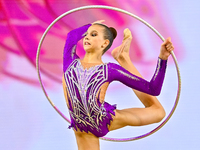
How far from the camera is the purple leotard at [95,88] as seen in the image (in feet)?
6.61

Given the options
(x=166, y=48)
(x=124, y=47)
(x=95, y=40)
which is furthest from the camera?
(x=124, y=47)

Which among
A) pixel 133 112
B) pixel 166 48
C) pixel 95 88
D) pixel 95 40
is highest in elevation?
pixel 95 40

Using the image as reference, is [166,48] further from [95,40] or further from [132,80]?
[95,40]

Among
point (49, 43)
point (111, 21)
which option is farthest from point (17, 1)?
point (111, 21)

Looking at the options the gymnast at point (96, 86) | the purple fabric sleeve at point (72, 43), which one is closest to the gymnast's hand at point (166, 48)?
the gymnast at point (96, 86)

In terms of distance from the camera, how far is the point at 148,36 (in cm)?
290

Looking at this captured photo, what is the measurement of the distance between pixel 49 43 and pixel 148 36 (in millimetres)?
909

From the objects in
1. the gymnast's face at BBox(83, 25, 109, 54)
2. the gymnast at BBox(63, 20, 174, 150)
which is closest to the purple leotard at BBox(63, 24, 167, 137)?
the gymnast at BBox(63, 20, 174, 150)

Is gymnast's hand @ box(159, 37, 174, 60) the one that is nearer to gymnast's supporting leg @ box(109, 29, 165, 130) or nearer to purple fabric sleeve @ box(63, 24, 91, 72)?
gymnast's supporting leg @ box(109, 29, 165, 130)

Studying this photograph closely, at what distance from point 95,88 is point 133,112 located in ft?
1.04

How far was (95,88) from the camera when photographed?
2018mm

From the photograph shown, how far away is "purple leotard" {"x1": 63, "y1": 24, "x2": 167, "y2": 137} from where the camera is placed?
6.61 ft

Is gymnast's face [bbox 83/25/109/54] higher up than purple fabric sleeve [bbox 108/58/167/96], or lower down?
higher up

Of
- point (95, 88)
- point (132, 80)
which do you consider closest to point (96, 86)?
point (95, 88)
